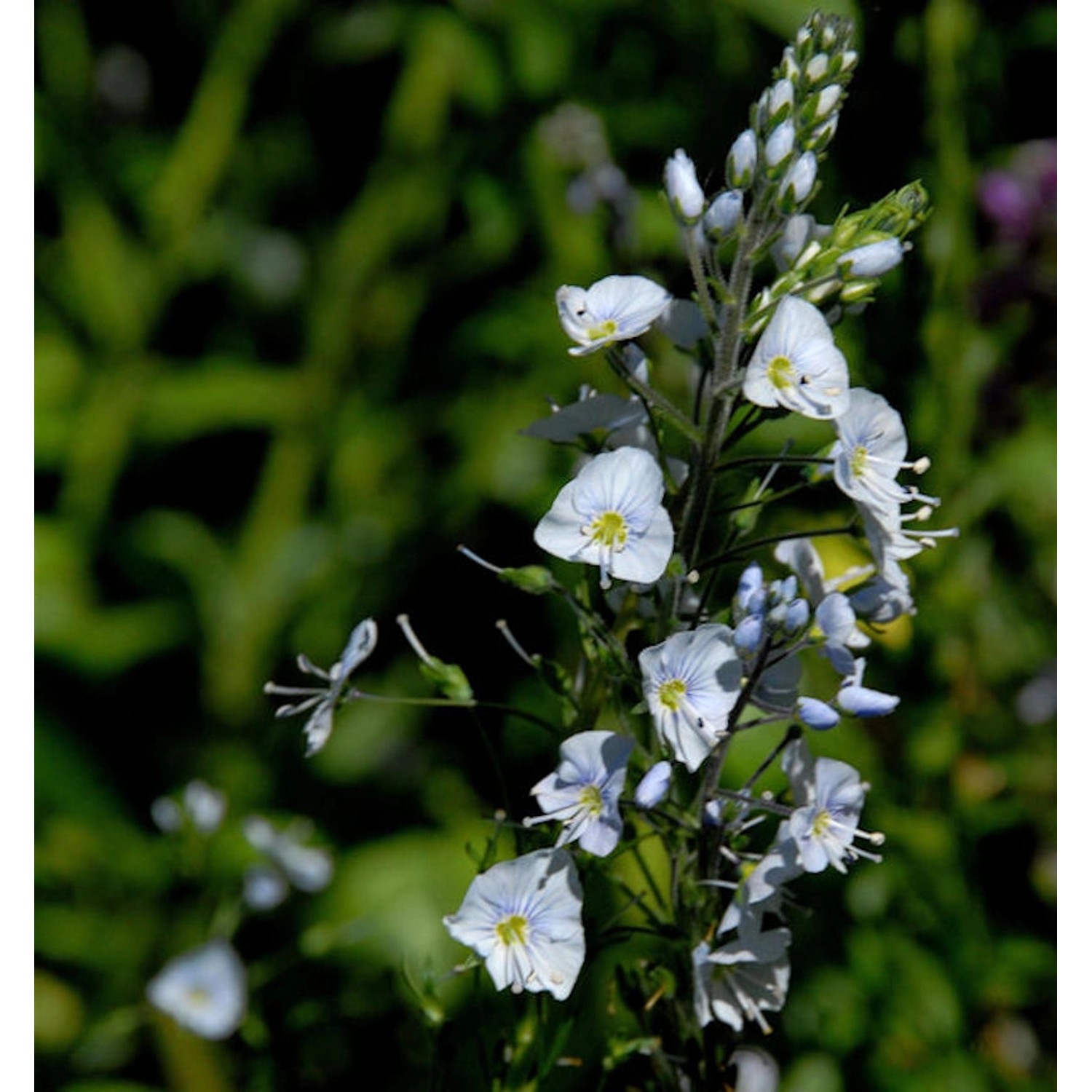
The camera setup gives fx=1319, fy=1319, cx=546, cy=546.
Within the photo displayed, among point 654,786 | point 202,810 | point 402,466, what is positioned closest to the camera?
point 654,786

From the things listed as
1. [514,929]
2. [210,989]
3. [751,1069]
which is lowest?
[210,989]

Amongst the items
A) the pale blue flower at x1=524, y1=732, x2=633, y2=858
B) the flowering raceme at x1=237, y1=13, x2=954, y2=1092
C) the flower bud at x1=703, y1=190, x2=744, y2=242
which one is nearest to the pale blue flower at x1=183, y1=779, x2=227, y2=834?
the flowering raceme at x1=237, y1=13, x2=954, y2=1092

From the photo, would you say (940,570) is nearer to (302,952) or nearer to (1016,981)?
(1016,981)

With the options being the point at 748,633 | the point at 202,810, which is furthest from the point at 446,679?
the point at 202,810

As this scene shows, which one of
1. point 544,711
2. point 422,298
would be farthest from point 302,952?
point 422,298

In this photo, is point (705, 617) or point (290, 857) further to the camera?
point (290, 857)

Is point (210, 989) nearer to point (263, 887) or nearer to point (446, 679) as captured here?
point (263, 887)
